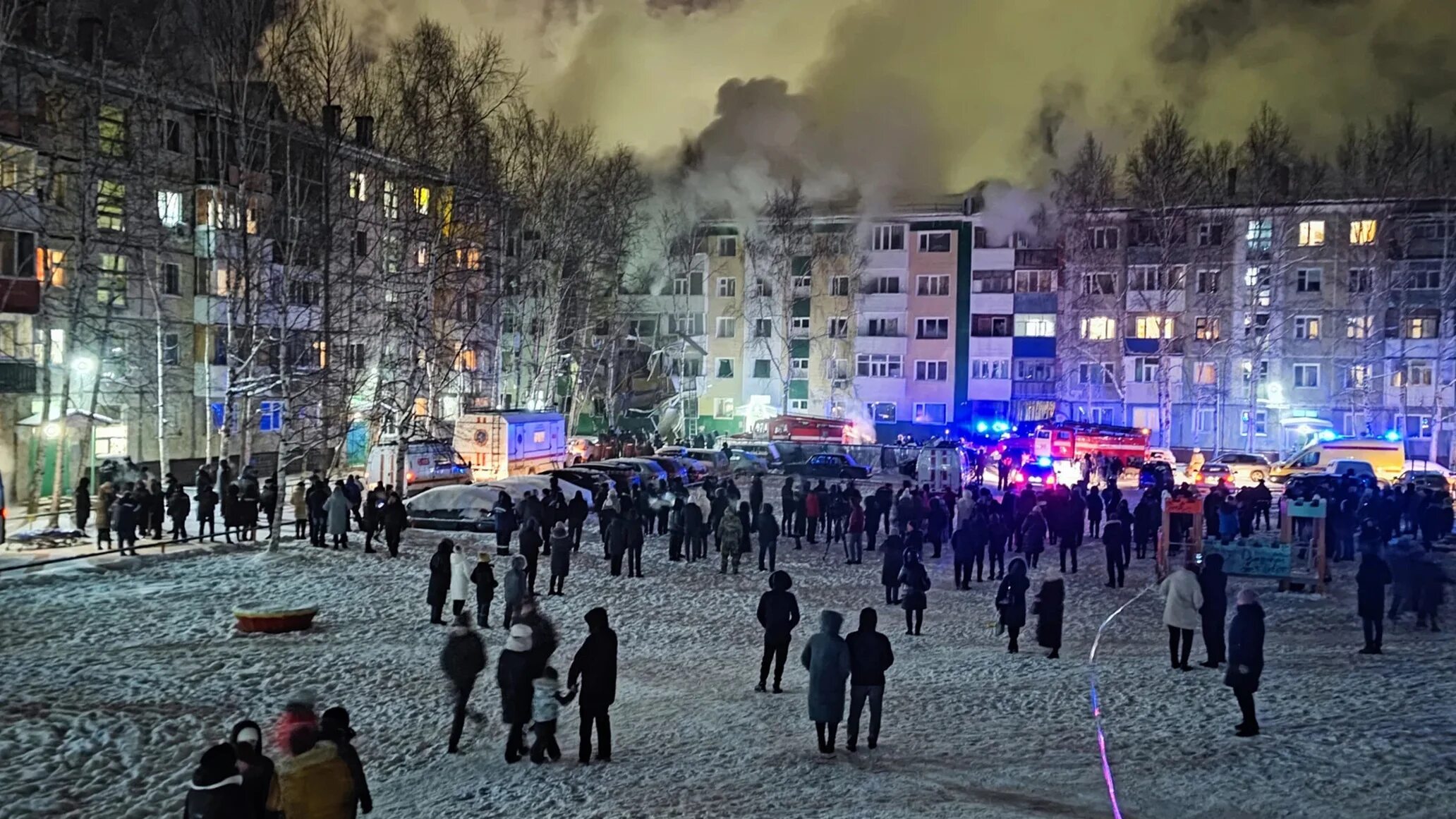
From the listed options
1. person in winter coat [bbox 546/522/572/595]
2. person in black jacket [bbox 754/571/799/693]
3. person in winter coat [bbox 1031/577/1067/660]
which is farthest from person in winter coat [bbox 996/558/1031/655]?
person in winter coat [bbox 546/522/572/595]

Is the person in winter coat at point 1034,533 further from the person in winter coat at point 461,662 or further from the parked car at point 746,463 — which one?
the parked car at point 746,463

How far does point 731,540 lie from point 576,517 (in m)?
3.96

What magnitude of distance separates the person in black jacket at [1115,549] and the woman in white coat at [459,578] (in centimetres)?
1156

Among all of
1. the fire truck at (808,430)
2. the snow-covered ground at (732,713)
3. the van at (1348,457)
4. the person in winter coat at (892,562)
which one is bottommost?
the snow-covered ground at (732,713)

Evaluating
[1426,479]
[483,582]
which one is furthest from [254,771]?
[1426,479]

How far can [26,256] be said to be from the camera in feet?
92.9

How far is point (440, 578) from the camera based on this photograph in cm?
1667

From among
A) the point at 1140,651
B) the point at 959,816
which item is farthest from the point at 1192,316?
the point at 959,816

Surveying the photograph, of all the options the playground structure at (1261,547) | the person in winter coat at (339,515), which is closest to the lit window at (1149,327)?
the playground structure at (1261,547)

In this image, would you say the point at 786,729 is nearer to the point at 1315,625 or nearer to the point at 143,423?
the point at 1315,625

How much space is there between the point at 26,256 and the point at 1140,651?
2803 cm

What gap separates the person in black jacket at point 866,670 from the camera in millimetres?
10602

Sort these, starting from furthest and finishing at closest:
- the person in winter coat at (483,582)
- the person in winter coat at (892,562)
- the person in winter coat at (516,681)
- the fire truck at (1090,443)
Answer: the fire truck at (1090,443) → the person in winter coat at (892,562) → the person in winter coat at (483,582) → the person in winter coat at (516,681)

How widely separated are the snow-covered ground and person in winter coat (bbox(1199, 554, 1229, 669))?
0.65 metres
